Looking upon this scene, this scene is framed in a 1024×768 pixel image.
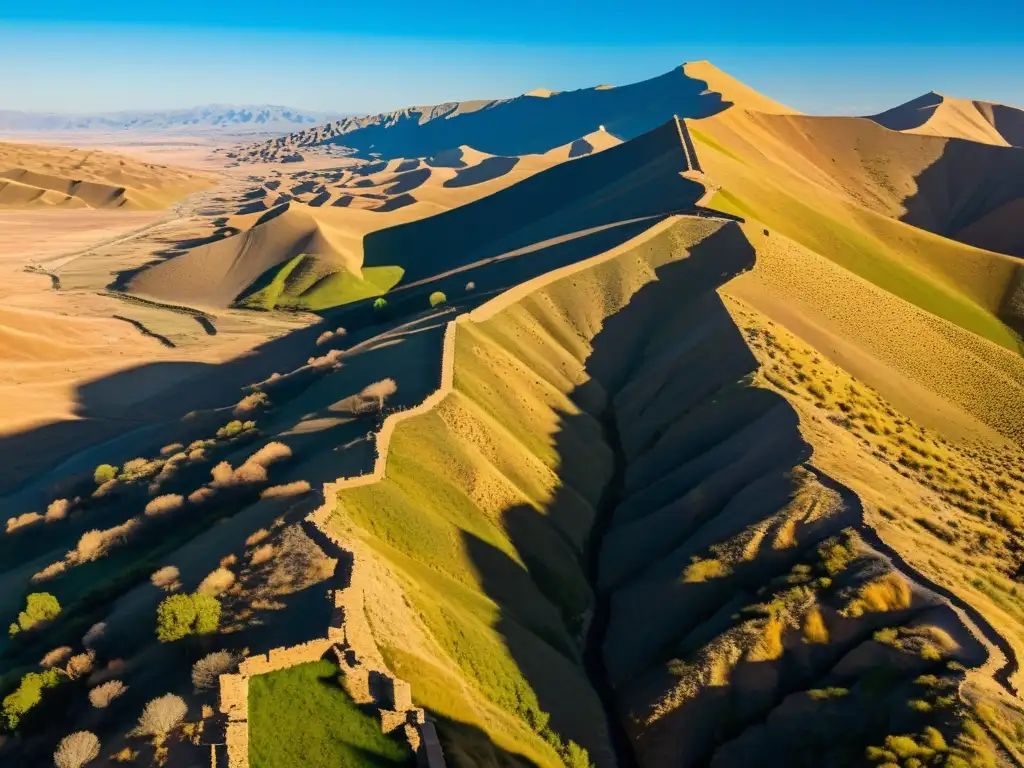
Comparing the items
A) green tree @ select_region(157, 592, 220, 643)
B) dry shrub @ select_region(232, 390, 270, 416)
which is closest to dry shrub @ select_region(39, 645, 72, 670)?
green tree @ select_region(157, 592, 220, 643)

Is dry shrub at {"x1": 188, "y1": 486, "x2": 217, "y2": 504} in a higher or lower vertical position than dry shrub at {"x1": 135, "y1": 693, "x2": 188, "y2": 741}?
lower

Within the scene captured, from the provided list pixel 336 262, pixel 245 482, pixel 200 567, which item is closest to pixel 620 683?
pixel 200 567

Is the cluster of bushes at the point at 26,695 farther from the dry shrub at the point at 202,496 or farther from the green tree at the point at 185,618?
the dry shrub at the point at 202,496

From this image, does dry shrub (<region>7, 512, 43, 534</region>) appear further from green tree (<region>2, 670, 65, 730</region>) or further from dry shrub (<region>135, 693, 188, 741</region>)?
dry shrub (<region>135, 693, 188, 741</region>)

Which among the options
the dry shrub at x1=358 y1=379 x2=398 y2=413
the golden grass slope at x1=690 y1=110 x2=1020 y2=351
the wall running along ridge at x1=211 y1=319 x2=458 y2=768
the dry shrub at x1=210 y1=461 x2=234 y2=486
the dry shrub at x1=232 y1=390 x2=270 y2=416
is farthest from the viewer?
the golden grass slope at x1=690 y1=110 x2=1020 y2=351

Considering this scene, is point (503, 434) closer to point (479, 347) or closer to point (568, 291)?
point (479, 347)

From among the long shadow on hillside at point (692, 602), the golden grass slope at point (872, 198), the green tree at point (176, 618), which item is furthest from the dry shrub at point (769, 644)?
the golden grass slope at point (872, 198)

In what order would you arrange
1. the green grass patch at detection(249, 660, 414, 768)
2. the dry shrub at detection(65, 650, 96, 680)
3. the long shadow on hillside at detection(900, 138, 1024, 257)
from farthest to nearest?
the long shadow on hillside at detection(900, 138, 1024, 257), the dry shrub at detection(65, 650, 96, 680), the green grass patch at detection(249, 660, 414, 768)
